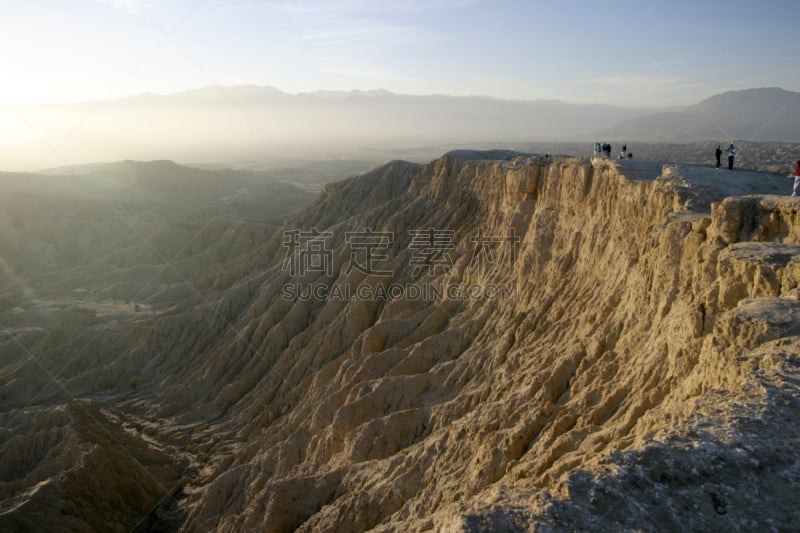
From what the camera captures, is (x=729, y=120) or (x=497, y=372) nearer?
(x=497, y=372)

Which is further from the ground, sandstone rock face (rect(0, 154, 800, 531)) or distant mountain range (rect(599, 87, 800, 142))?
distant mountain range (rect(599, 87, 800, 142))

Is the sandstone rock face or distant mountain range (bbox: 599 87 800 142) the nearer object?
the sandstone rock face

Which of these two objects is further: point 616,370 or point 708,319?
point 616,370

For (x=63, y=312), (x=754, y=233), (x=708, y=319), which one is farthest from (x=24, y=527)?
(x=63, y=312)

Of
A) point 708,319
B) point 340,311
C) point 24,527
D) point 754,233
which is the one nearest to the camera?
point 708,319

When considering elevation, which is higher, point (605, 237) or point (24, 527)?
point (605, 237)

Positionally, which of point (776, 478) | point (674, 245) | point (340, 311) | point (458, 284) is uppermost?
point (674, 245)

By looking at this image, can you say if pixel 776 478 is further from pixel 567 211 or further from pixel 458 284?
pixel 458 284

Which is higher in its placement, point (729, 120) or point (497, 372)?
point (729, 120)
